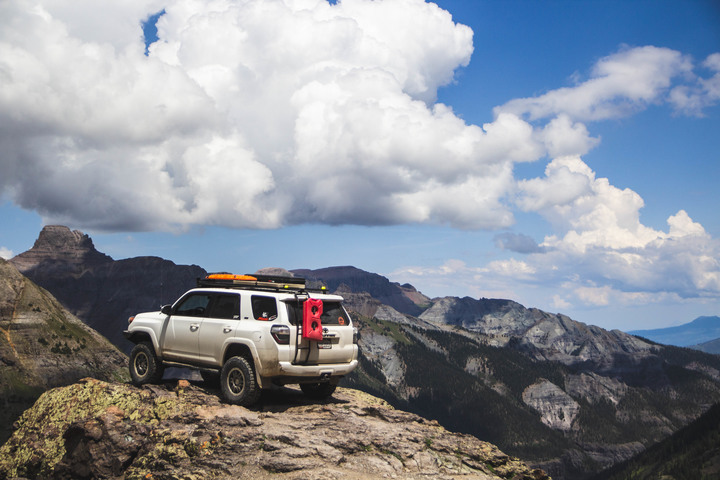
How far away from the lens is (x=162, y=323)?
19781 millimetres

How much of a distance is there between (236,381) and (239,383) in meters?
0.15

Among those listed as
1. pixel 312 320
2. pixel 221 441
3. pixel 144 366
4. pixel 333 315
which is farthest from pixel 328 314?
pixel 144 366

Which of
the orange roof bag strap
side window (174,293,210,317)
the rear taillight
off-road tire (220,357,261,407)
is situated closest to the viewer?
the rear taillight

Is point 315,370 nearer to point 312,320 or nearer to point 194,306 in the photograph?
point 312,320

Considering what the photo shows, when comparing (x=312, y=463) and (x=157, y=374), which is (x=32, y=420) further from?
(x=312, y=463)

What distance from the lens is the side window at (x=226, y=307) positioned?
58.9 feet

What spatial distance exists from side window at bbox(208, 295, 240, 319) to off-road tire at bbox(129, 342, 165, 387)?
126 inches

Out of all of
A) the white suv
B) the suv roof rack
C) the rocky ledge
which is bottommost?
the rocky ledge

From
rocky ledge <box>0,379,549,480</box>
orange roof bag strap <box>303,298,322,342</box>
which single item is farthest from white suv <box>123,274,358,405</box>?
rocky ledge <box>0,379,549,480</box>

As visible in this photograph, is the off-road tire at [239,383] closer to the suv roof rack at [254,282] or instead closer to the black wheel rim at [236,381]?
the black wheel rim at [236,381]

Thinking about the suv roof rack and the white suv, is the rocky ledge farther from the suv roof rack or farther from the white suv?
the suv roof rack

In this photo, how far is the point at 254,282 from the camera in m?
18.7

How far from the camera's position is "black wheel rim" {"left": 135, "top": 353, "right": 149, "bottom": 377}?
20250 mm

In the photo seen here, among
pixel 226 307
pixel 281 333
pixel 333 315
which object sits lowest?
pixel 281 333
